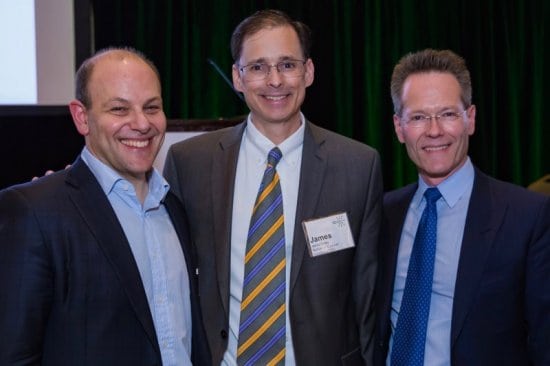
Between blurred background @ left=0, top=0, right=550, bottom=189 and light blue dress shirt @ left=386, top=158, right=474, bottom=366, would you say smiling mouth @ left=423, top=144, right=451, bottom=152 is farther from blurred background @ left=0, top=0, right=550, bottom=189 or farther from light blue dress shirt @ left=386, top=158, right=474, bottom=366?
blurred background @ left=0, top=0, right=550, bottom=189

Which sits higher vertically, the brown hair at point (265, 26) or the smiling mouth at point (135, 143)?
the brown hair at point (265, 26)

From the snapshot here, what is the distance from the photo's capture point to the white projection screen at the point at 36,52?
3.30 metres

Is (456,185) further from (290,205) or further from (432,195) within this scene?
(290,205)

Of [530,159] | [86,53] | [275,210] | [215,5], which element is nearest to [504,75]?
[530,159]

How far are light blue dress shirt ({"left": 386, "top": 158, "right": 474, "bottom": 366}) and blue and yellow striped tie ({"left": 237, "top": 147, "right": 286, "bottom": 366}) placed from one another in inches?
15.7

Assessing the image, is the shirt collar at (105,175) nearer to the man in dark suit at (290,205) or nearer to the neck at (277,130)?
the man in dark suit at (290,205)

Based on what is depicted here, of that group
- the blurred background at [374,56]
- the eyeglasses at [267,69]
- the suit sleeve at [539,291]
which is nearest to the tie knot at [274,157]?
the eyeglasses at [267,69]

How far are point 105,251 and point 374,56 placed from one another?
3.92 meters

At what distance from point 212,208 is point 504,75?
12.7 feet

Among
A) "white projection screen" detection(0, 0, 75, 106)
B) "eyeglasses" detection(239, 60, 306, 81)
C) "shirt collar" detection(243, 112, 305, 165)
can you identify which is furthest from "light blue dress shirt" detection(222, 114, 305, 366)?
"white projection screen" detection(0, 0, 75, 106)

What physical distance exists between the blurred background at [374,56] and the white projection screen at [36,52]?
177 centimetres

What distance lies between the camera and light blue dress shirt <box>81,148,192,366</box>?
2.03 metres

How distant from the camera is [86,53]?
3.48 m

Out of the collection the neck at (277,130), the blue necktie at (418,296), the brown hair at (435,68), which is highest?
the brown hair at (435,68)
